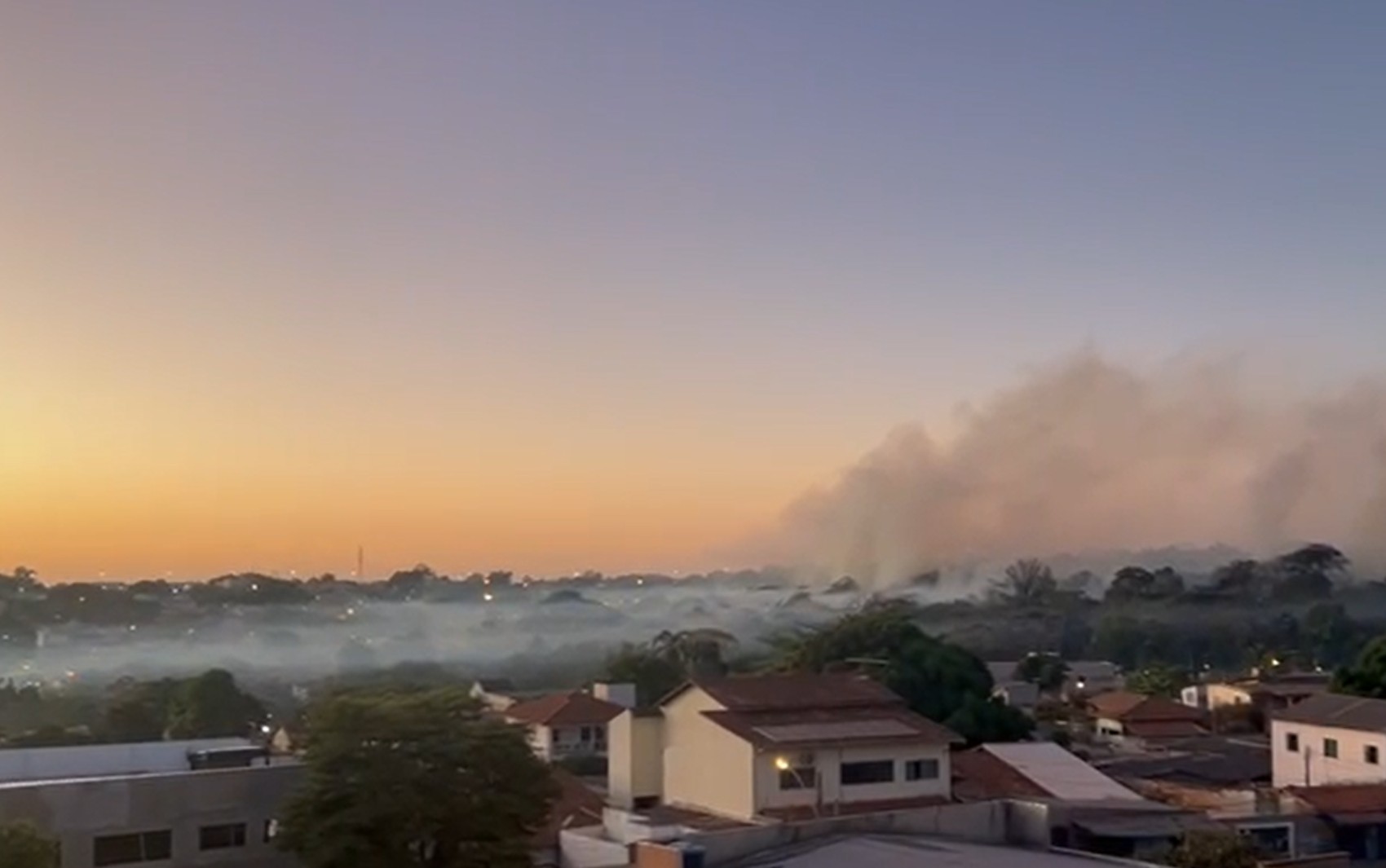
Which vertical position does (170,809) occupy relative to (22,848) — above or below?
below

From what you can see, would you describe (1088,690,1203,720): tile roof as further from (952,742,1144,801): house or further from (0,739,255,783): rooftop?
(0,739,255,783): rooftop

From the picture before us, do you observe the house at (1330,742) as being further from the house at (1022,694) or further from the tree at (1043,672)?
the tree at (1043,672)

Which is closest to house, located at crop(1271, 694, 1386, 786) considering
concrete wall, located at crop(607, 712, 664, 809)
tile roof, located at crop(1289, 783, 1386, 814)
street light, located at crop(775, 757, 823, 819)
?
tile roof, located at crop(1289, 783, 1386, 814)

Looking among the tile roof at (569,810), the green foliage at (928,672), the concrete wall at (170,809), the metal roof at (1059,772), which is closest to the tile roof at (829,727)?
the metal roof at (1059,772)

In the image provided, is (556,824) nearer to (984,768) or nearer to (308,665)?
(984,768)

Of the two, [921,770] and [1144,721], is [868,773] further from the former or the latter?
[1144,721]

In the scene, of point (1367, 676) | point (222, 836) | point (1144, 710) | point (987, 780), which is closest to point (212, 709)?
point (222, 836)

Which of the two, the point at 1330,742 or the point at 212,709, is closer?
the point at 1330,742
